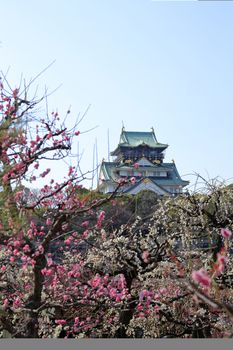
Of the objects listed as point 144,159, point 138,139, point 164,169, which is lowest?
point 164,169

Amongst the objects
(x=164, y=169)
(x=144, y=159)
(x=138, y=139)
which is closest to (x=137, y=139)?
(x=138, y=139)

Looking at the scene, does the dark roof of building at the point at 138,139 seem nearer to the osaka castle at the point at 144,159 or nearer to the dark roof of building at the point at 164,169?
the osaka castle at the point at 144,159

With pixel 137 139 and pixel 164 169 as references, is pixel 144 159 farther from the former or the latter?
pixel 137 139

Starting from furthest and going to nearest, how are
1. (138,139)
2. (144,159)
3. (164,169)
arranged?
(138,139), (144,159), (164,169)

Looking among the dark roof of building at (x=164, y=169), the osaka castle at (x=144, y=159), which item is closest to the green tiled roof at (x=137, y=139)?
the osaka castle at (x=144, y=159)

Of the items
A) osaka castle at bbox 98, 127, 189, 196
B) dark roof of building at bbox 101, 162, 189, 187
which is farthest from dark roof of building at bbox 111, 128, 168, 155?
dark roof of building at bbox 101, 162, 189, 187

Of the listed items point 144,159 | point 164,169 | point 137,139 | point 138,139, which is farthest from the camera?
point 137,139

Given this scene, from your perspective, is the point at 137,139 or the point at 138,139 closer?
the point at 138,139

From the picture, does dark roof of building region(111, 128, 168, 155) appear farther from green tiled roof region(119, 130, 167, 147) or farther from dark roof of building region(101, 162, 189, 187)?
dark roof of building region(101, 162, 189, 187)

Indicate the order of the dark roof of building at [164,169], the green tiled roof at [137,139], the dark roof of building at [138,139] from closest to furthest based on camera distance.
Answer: the dark roof of building at [164,169] → the dark roof of building at [138,139] → the green tiled roof at [137,139]

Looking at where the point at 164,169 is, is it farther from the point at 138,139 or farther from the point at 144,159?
the point at 138,139

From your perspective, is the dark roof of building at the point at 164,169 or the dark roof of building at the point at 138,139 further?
the dark roof of building at the point at 138,139

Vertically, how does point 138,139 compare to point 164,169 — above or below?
above
